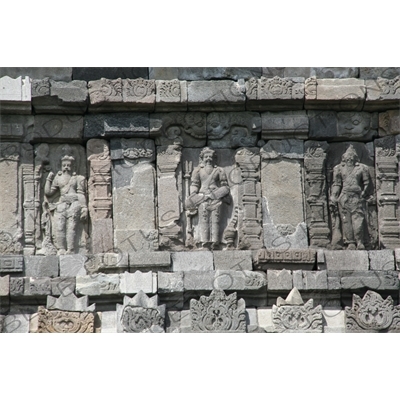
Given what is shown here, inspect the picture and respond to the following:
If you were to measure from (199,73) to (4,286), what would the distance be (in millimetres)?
3266

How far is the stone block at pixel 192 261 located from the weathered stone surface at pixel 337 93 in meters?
2.09

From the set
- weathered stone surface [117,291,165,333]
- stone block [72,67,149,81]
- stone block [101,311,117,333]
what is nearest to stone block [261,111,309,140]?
stone block [72,67,149,81]

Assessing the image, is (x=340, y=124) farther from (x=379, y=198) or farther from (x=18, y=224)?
(x=18, y=224)

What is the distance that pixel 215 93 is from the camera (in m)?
25.1

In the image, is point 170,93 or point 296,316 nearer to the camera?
point 296,316

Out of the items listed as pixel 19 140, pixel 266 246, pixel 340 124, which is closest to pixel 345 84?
pixel 340 124

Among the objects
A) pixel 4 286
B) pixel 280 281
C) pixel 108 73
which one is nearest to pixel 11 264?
pixel 4 286

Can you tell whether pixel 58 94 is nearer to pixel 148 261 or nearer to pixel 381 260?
pixel 148 261

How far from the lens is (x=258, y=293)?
24656 mm

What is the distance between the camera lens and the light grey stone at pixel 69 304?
24.4 meters

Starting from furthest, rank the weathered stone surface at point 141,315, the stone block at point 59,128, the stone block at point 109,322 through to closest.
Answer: the stone block at point 59,128 → the stone block at point 109,322 → the weathered stone surface at point 141,315

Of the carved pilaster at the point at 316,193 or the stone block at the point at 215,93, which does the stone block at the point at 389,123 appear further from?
the stone block at the point at 215,93

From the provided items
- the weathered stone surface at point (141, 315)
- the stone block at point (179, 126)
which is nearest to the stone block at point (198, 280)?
the weathered stone surface at point (141, 315)

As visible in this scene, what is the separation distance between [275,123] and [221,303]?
2.28 meters
